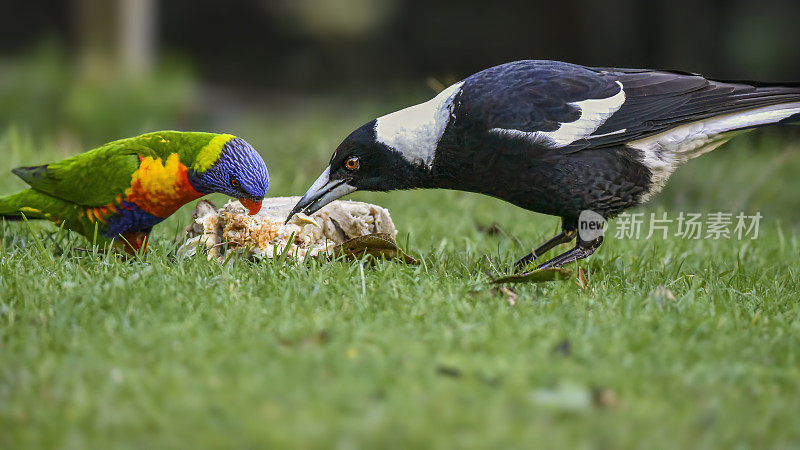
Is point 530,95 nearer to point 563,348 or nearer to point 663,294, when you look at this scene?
point 663,294

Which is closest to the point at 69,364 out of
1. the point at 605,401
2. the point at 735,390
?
the point at 605,401

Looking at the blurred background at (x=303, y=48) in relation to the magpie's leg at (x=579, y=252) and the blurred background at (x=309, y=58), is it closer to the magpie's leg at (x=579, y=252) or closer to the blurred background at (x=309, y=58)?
the blurred background at (x=309, y=58)

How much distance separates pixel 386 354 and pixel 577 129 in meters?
1.58

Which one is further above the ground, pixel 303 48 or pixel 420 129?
pixel 420 129

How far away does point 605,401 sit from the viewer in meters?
Result: 2.05

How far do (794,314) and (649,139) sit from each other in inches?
38.0

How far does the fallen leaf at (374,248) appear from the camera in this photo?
334cm

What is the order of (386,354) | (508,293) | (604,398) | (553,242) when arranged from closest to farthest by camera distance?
(604,398) < (386,354) < (508,293) < (553,242)

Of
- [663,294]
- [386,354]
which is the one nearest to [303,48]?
[663,294]

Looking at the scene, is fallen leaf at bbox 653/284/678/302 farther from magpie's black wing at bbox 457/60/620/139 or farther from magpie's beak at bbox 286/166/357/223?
magpie's beak at bbox 286/166/357/223

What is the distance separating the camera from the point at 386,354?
89.4 inches

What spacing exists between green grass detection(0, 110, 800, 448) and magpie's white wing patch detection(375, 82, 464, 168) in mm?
496

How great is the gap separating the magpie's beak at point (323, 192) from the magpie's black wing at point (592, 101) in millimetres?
692

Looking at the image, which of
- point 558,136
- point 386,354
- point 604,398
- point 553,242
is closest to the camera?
point 604,398
